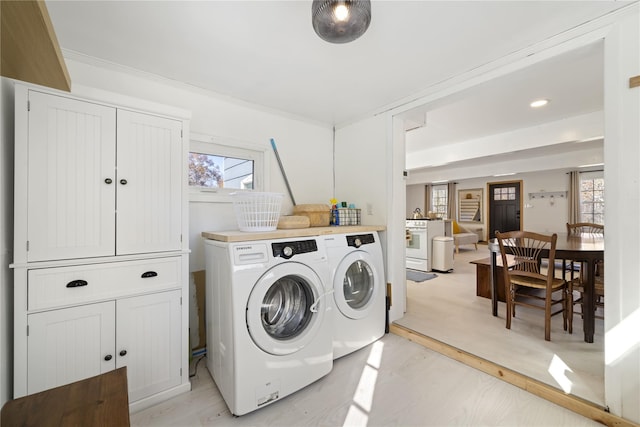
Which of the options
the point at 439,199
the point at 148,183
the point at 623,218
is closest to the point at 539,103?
the point at 623,218

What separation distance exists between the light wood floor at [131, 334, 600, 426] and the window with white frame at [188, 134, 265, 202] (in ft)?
4.71

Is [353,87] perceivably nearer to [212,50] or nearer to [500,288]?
[212,50]

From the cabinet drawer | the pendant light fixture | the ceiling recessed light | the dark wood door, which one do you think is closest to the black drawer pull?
the cabinet drawer

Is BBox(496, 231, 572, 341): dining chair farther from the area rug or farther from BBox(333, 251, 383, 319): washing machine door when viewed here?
the area rug

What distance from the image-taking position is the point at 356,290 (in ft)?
7.55

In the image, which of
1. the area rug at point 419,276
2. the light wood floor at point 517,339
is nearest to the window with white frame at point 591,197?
the area rug at point 419,276

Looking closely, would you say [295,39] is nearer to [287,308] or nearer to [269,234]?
[269,234]

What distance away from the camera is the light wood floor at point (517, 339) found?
1.71 meters

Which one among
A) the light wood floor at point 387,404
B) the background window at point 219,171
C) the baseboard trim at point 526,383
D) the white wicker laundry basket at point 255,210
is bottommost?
the light wood floor at point 387,404

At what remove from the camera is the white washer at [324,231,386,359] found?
2010 mm

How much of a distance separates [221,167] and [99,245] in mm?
1191

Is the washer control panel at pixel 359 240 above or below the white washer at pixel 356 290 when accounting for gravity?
above

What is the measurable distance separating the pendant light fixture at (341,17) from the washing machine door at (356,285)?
145 centimetres

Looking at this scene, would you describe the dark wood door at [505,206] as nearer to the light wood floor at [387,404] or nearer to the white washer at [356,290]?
the white washer at [356,290]
